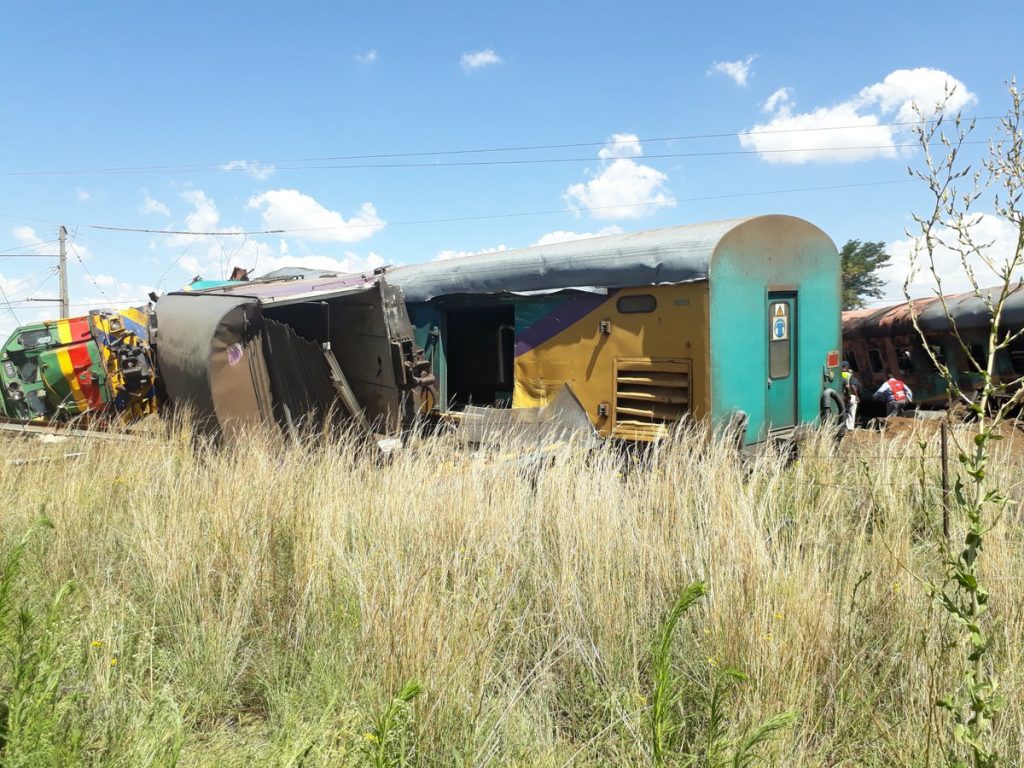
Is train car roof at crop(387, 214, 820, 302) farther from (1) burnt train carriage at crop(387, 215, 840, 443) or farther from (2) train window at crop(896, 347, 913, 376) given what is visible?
(2) train window at crop(896, 347, 913, 376)

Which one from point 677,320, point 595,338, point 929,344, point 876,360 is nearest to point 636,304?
point 677,320

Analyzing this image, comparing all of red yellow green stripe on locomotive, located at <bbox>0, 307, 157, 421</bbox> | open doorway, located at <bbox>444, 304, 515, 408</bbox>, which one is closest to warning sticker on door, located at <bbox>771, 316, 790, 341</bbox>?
open doorway, located at <bbox>444, 304, 515, 408</bbox>

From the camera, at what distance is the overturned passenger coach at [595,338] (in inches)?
248

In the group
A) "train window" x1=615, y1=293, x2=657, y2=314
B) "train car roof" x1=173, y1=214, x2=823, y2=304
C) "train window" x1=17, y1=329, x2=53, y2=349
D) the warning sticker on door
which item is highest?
"train car roof" x1=173, y1=214, x2=823, y2=304

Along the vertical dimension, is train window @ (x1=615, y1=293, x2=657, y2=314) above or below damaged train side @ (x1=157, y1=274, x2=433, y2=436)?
above

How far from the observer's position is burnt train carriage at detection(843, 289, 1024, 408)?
11.4 m

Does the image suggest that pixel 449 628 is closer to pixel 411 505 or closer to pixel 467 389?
pixel 411 505

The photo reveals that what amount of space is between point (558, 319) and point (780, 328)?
7.96 feet

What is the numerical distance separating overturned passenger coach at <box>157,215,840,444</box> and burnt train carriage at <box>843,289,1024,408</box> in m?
4.57

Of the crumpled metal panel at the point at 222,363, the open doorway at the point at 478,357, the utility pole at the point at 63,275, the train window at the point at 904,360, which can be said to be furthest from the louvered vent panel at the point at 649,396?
the utility pole at the point at 63,275

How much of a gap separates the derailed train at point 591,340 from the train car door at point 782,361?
0.7 inches

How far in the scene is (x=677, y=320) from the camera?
6.82 meters

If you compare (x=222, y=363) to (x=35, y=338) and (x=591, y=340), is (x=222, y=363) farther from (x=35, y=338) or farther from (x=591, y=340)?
(x=35, y=338)

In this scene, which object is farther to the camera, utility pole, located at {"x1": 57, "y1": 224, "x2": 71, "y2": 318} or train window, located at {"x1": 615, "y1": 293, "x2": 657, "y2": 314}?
utility pole, located at {"x1": 57, "y1": 224, "x2": 71, "y2": 318}
